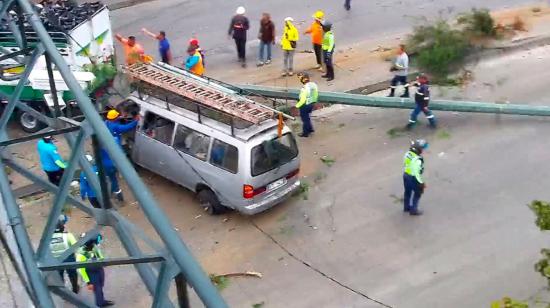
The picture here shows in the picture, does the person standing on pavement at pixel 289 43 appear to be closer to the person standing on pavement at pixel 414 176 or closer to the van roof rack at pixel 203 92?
the van roof rack at pixel 203 92

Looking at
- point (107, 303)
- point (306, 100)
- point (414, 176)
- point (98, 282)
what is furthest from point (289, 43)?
point (98, 282)

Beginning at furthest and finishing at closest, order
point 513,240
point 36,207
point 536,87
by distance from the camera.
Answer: point 536,87, point 36,207, point 513,240

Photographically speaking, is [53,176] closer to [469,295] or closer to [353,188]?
[353,188]

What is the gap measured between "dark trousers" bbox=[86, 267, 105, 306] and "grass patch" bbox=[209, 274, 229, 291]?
1.62 metres

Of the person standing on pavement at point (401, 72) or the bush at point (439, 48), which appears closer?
the person standing on pavement at point (401, 72)

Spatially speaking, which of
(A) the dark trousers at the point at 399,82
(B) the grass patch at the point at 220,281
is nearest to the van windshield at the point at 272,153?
(B) the grass patch at the point at 220,281

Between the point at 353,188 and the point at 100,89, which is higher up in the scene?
the point at 100,89

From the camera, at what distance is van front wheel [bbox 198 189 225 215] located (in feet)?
42.3

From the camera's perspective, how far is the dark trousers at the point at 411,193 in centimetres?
1244

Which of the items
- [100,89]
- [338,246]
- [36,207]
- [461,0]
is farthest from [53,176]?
[461,0]

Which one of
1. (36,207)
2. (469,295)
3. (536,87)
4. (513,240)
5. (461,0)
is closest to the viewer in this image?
(469,295)

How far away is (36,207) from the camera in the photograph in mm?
13359

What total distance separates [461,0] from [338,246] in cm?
1201

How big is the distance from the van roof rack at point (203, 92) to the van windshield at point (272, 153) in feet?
1.31
